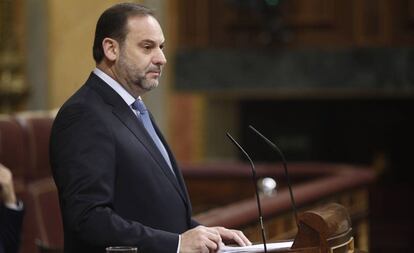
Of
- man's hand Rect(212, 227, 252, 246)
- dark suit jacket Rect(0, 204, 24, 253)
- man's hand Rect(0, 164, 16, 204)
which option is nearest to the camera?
man's hand Rect(212, 227, 252, 246)

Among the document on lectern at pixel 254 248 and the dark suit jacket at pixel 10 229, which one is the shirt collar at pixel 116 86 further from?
the dark suit jacket at pixel 10 229

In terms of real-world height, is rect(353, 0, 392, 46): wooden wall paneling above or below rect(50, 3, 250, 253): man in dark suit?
below

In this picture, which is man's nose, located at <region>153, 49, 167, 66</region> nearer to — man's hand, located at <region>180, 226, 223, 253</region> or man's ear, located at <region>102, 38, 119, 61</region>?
man's ear, located at <region>102, 38, 119, 61</region>

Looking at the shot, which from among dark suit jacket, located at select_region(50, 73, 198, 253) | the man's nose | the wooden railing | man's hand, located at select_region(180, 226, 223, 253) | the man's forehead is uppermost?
the man's forehead

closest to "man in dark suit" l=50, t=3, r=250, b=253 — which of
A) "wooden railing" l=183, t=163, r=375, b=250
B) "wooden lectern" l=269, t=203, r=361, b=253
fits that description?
"wooden lectern" l=269, t=203, r=361, b=253

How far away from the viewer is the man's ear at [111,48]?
233cm

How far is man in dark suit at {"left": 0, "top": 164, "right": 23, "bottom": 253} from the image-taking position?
280 cm

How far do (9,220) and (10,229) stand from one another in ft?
0.14

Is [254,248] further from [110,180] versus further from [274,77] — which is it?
[274,77]

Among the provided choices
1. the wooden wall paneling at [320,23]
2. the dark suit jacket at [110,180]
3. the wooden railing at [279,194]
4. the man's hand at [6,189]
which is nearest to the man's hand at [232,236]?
the dark suit jacket at [110,180]

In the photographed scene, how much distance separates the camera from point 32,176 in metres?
4.99

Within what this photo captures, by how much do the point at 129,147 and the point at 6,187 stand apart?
787 mm

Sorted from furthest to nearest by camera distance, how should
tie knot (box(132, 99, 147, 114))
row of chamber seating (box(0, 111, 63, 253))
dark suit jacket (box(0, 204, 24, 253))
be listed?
row of chamber seating (box(0, 111, 63, 253)) < dark suit jacket (box(0, 204, 24, 253)) < tie knot (box(132, 99, 147, 114))

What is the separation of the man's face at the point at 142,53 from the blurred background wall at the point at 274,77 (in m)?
5.11
